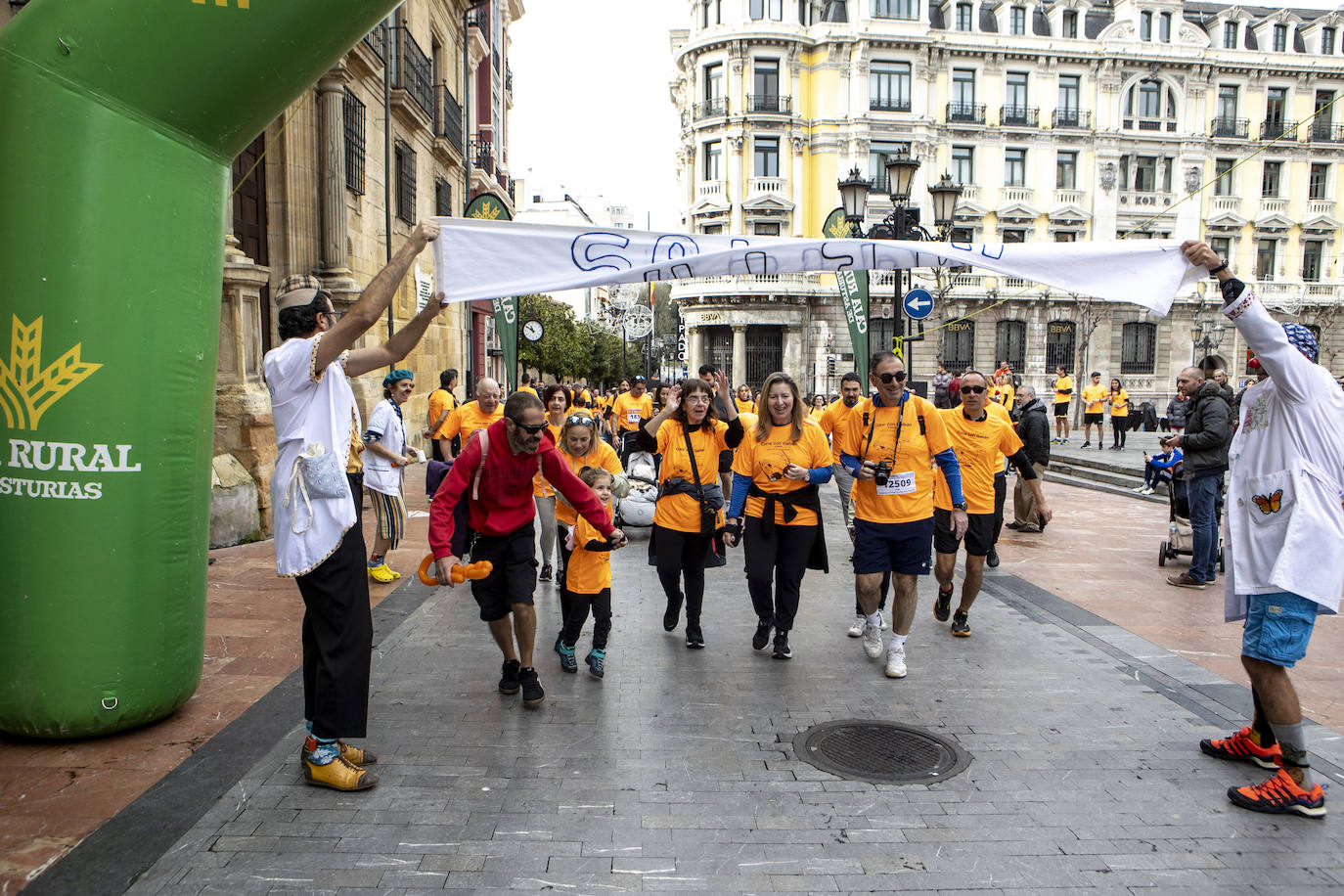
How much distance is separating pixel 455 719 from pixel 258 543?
16.9 ft

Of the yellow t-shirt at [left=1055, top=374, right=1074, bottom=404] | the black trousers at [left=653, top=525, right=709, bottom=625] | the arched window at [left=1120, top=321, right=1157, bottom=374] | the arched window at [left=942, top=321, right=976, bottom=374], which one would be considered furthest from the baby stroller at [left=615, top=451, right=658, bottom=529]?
the arched window at [left=1120, top=321, right=1157, bottom=374]

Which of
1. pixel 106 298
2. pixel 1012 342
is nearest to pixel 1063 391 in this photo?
pixel 1012 342

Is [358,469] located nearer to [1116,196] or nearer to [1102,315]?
[1102,315]

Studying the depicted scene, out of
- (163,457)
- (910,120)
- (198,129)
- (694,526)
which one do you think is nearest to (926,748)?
(694,526)

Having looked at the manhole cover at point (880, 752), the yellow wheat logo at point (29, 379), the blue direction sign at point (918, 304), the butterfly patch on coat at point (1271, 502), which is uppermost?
the blue direction sign at point (918, 304)

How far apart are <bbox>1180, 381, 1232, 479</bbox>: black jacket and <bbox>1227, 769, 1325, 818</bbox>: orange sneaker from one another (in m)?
4.70

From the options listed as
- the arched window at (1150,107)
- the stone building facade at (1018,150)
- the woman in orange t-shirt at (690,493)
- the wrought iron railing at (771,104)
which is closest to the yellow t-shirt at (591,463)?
the woman in orange t-shirt at (690,493)

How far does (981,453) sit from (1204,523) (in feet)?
9.61

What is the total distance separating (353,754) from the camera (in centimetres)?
411

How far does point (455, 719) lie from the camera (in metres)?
4.79

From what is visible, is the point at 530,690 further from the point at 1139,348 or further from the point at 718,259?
the point at 1139,348

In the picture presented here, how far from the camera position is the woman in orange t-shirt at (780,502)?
5.91m

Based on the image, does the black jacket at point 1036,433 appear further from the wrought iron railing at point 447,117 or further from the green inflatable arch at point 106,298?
the wrought iron railing at point 447,117

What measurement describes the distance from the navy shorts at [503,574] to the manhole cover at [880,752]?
5.47 ft
